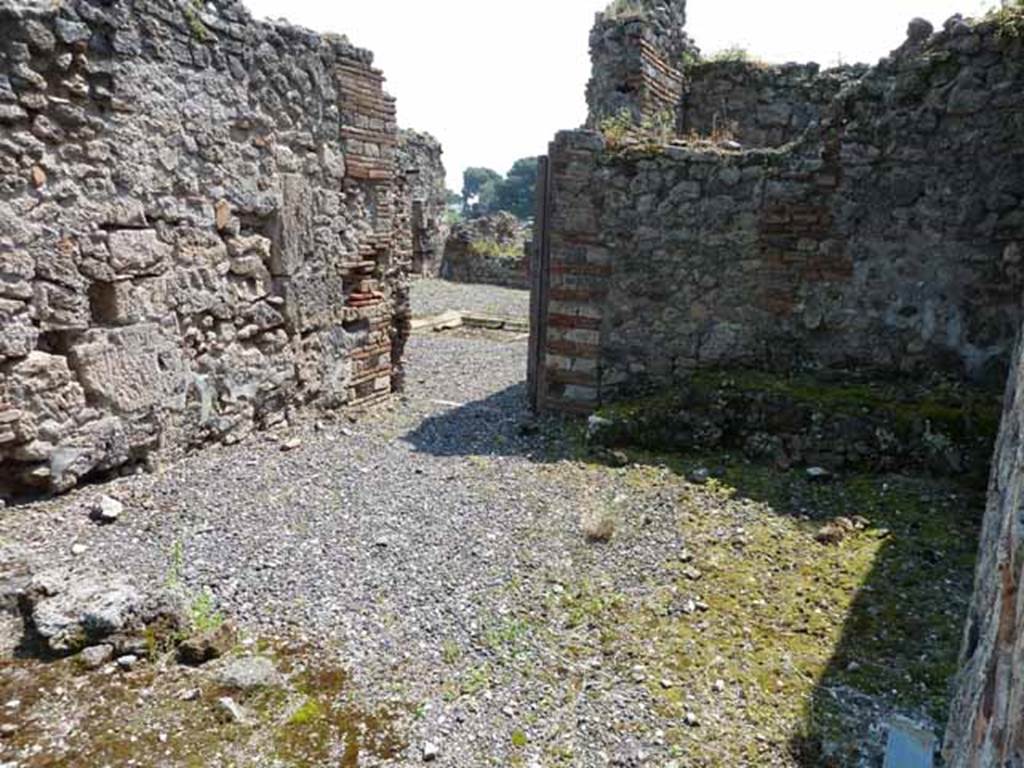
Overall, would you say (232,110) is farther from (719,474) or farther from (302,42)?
(719,474)

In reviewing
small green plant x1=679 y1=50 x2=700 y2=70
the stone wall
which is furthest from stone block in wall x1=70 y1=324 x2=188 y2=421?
the stone wall

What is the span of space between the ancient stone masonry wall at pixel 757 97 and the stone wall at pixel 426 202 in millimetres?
9144

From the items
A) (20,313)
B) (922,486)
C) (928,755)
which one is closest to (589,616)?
(928,755)

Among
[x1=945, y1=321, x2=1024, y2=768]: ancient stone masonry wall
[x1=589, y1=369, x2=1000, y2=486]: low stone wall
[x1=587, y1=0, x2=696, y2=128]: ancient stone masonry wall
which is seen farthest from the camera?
[x1=587, y1=0, x2=696, y2=128]: ancient stone masonry wall

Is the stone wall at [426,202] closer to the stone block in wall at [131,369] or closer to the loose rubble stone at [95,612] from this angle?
the stone block in wall at [131,369]

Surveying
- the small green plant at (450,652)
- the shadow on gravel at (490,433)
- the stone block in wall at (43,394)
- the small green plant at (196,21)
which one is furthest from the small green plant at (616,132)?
the small green plant at (450,652)

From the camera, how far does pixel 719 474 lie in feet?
17.9

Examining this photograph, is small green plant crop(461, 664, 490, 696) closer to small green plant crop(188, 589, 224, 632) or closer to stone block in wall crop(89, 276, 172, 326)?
small green plant crop(188, 589, 224, 632)

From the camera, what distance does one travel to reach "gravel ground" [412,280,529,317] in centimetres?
1409

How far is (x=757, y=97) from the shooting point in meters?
9.87

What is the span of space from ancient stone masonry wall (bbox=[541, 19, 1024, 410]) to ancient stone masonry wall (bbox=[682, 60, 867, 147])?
150 inches

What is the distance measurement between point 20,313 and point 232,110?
203 cm

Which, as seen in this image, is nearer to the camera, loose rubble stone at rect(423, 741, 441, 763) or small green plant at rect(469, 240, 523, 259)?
loose rubble stone at rect(423, 741, 441, 763)

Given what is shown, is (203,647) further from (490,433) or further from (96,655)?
(490,433)
